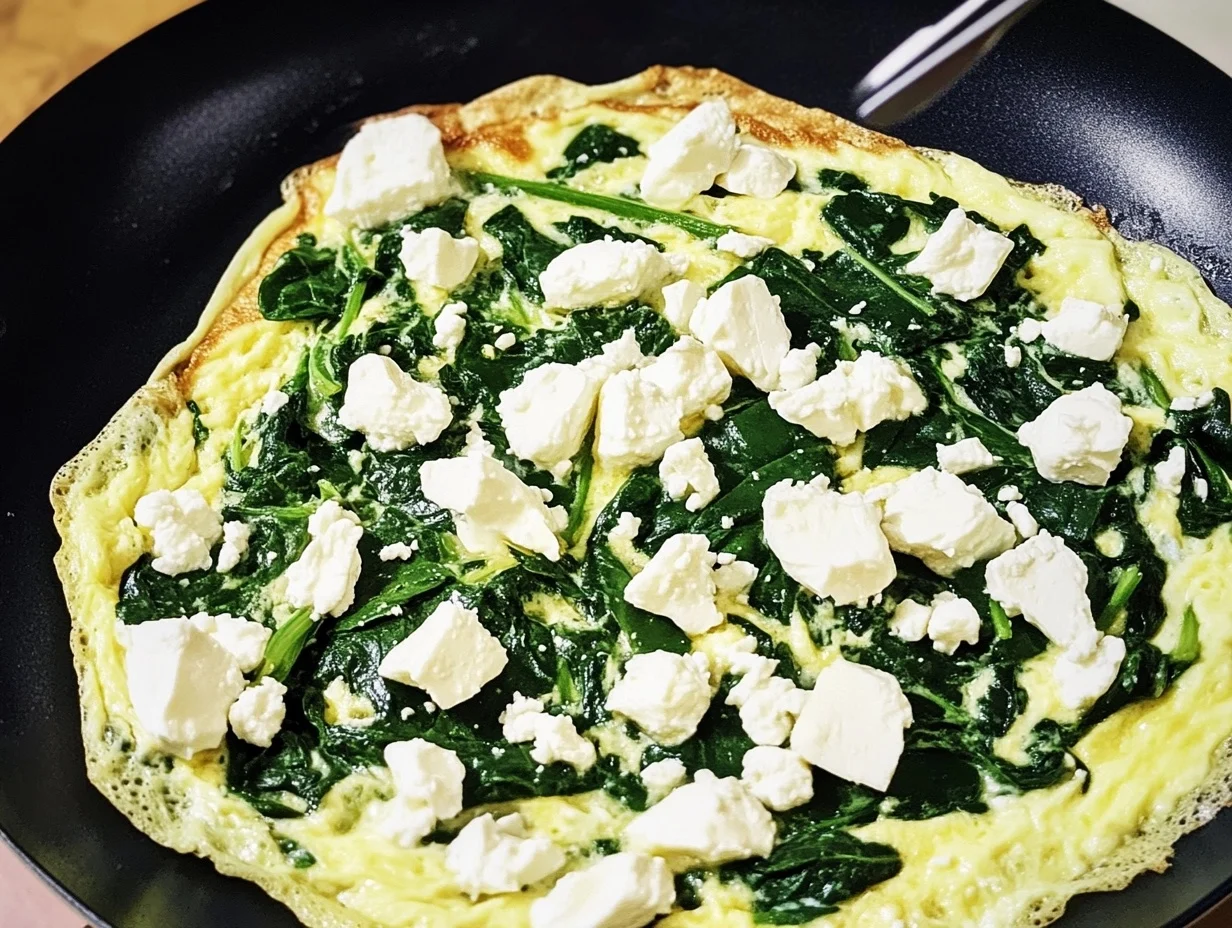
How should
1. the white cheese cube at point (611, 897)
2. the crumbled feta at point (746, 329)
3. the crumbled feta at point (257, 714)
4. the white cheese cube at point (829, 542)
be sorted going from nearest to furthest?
1. the white cheese cube at point (611, 897)
2. the crumbled feta at point (257, 714)
3. the white cheese cube at point (829, 542)
4. the crumbled feta at point (746, 329)

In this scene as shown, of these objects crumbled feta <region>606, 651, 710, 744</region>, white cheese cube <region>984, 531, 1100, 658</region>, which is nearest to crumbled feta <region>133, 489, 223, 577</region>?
crumbled feta <region>606, 651, 710, 744</region>

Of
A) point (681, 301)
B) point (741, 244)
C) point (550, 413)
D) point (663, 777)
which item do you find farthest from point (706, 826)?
point (741, 244)

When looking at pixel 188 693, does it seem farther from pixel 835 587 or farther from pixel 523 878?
pixel 835 587

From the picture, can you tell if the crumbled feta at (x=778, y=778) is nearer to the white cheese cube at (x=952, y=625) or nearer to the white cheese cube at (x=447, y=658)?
the white cheese cube at (x=952, y=625)

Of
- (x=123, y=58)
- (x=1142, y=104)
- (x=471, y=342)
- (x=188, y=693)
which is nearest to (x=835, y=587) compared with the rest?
(x=471, y=342)

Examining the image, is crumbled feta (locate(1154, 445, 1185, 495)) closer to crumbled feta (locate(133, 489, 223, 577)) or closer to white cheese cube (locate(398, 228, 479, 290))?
white cheese cube (locate(398, 228, 479, 290))

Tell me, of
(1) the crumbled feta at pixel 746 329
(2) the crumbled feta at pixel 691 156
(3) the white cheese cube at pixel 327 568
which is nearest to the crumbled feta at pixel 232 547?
(3) the white cheese cube at pixel 327 568
